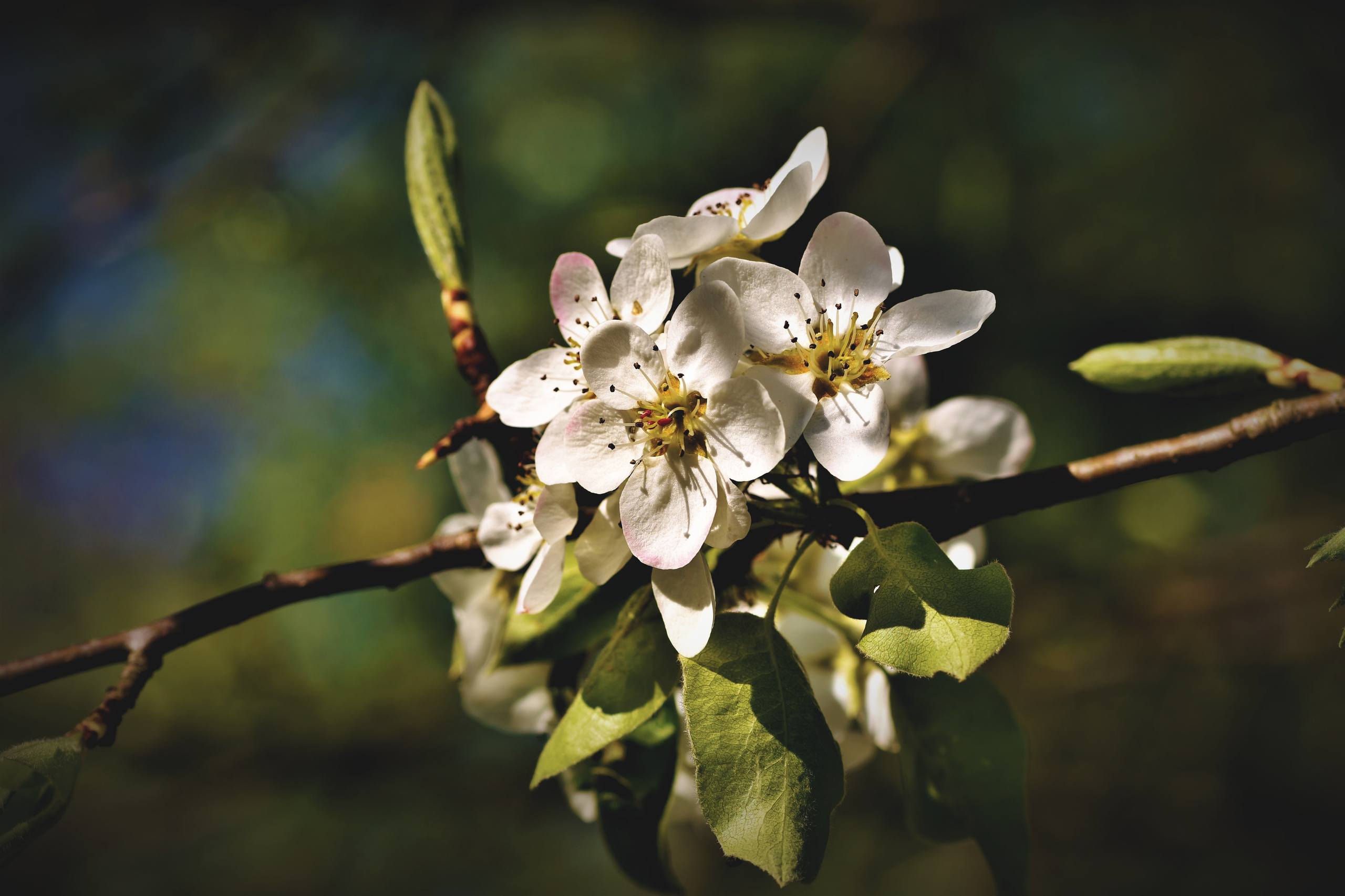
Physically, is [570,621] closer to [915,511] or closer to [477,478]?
[477,478]

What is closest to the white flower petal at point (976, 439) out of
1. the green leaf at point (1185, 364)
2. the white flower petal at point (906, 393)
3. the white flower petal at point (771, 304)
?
the white flower petal at point (906, 393)

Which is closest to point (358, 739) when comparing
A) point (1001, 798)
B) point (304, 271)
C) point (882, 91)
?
point (304, 271)

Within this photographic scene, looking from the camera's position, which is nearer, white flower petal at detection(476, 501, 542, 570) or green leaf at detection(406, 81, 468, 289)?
white flower petal at detection(476, 501, 542, 570)

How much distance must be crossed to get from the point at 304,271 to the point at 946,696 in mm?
2110

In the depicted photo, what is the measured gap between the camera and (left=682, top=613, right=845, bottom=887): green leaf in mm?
495

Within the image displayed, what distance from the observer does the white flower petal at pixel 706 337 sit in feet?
1.74

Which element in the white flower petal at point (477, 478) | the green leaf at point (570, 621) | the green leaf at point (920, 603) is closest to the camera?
the green leaf at point (920, 603)

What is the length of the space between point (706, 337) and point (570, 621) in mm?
290

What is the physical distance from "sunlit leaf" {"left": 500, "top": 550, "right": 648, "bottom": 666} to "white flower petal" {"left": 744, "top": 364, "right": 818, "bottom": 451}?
229 mm

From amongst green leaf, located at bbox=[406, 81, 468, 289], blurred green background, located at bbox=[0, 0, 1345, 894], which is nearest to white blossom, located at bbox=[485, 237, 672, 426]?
green leaf, located at bbox=[406, 81, 468, 289]

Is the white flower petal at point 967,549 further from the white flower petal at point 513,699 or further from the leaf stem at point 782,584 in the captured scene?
the white flower petal at point 513,699

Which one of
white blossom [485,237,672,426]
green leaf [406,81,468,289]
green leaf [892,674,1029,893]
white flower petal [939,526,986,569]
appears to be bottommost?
green leaf [892,674,1029,893]

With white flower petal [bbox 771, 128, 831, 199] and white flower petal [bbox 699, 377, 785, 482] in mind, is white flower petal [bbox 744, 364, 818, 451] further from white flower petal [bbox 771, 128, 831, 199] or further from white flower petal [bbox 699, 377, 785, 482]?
white flower petal [bbox 771, 128, 831, 199]

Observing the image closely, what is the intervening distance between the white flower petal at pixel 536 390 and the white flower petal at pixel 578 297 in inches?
1.2
